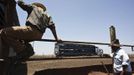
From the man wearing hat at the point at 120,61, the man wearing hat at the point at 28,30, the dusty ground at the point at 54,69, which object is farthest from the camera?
the man wearing hat at the point at 120,61

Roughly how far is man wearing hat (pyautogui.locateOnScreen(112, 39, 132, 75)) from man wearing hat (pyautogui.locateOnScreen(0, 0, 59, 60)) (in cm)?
187

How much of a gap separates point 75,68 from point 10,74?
18.5ft

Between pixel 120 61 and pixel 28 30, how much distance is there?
8.76 ft

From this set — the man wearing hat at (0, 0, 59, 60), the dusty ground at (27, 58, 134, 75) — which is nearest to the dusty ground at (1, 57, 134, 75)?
the dusty ground at (27, 58, 134, 75)

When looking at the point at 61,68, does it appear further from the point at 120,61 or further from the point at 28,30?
the point at 28,30

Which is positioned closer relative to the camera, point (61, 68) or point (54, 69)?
point (54, 69)

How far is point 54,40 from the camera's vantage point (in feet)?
21.4

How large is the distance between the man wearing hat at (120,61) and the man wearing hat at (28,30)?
6.13ft

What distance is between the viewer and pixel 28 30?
20.6ft

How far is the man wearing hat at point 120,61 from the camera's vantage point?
7.51 meters

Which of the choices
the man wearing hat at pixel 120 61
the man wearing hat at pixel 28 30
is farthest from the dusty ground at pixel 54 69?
the man wearing hat at pixel 120 61

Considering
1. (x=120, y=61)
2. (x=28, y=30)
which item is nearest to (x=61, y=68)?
(x=120, y=61)

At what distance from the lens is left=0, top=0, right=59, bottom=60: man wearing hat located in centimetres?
587

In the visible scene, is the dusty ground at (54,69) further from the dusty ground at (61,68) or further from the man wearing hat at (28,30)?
the man wearing hat at (28,30)
